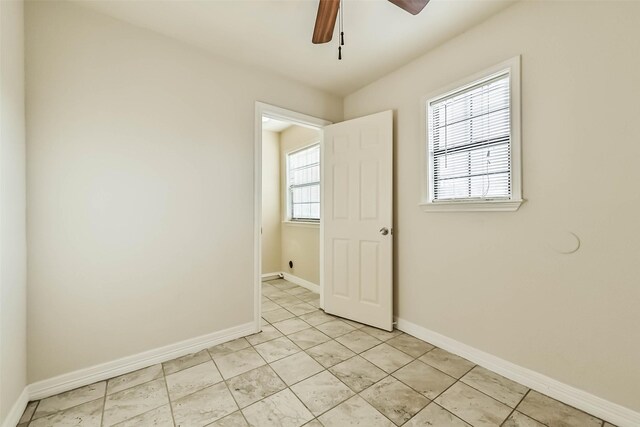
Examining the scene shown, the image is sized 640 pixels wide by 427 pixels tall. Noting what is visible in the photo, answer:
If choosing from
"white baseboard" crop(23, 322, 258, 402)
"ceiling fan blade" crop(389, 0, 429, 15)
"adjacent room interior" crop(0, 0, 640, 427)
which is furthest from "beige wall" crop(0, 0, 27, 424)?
"ceiling fan blade" crop(389, 0, 429, 15)

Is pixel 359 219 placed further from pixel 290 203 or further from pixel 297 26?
pixel 290 203

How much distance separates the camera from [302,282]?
13.3 feet

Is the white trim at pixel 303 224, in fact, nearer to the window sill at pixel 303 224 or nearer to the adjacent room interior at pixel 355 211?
the window sill at pixel 303 224

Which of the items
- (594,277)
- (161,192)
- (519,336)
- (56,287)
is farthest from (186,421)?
(594,277)

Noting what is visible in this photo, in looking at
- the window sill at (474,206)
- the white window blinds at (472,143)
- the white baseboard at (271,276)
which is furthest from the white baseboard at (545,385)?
the white baseboard at (271,276)

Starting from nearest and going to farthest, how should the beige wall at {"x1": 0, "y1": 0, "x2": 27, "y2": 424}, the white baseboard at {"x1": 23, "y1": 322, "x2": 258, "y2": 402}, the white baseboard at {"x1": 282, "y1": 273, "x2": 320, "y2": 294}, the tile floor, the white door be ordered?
1. the beige wall at {"x1": 0, "y1": 0, "x2": 27, "y2": 424}
2. the tile floor
3. the white baseboard at {"x1": 23, "y1": 322, "x2": 258, "y2": 402}
4. the white door
5. the white baseboard at {"x1": 282, "y1": 273, "x2": 320, "y2": 294}

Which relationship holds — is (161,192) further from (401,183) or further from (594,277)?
(594,277)

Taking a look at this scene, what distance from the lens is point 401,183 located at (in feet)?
8.36

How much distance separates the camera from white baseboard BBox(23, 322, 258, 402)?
167 centimetres

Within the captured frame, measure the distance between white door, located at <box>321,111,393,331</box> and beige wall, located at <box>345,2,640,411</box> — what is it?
54 cm

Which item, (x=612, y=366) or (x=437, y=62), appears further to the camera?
(x=437, y=62)

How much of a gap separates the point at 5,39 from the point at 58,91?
352 millimetres

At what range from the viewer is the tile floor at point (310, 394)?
1466mm

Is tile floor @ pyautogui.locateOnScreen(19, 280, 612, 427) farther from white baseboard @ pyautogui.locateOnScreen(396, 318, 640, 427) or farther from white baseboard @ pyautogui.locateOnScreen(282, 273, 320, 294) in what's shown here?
white baseboard @ pyautogui.locateOnScreen(282, 273, 320, 294)
